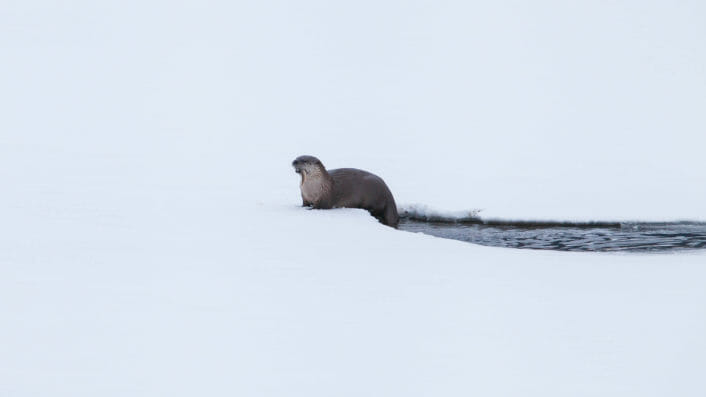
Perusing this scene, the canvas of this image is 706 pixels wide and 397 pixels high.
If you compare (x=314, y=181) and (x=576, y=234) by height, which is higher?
(x=314, y=181)

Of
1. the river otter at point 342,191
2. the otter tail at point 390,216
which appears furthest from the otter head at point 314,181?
the otter tail at point 390,216

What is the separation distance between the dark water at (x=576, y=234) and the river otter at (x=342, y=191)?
246 millimetres

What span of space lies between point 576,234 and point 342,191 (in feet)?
6.53

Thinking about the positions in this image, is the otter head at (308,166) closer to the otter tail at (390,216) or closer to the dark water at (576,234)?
the otter tail at (390,216)

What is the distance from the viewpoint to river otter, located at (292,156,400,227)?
23.8 feet

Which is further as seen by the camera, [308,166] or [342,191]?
[342,191]

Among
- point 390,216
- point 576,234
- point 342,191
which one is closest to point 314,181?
point 342,191

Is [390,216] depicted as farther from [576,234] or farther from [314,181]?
[576,234]

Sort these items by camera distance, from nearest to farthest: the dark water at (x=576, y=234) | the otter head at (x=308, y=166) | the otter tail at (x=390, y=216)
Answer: the dark water at (x=576, y=234) < the otter head at (x=308, y=166) < the otter tail at (x=390, y=216)

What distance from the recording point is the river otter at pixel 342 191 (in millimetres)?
7262

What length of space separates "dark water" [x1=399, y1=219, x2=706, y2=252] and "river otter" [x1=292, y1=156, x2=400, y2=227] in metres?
0.25

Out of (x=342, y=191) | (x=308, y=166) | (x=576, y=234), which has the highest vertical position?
(x=308, y=166)

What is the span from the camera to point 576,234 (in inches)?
287

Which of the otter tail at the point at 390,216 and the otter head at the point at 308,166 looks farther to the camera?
the otter tail at the point at 390,216
